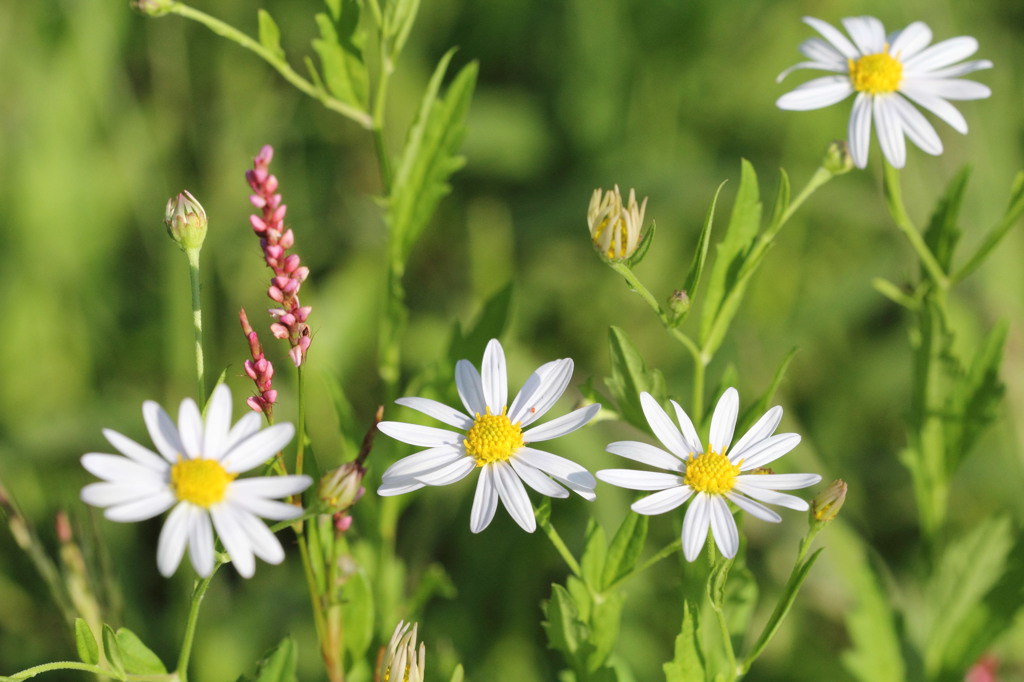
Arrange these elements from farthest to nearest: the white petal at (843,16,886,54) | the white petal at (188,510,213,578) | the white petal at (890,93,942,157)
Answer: the white petal at (843,16,886,54) < the white petal at (890,93,942,157) < the white petal at (188,510,213,578)

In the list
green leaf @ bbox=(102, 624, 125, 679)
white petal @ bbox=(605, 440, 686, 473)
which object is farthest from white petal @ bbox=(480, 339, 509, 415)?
green leaf @ bbox=(102, 624, 125, 679)

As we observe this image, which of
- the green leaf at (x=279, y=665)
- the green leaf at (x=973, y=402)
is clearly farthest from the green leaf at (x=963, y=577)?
the green leaf at (x=279, y=665)

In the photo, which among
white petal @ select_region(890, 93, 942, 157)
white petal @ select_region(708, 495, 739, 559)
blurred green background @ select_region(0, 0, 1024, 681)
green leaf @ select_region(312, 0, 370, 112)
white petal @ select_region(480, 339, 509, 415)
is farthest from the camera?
blurred green background @ select_region(0, 0, 1024, 681)

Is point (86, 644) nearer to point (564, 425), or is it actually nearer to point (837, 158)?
point (564, 425)

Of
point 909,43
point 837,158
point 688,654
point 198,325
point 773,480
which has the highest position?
point 909,43

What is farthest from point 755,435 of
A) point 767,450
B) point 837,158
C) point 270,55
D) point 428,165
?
point 270,55

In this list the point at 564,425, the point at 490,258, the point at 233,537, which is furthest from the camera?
the point at 490,258

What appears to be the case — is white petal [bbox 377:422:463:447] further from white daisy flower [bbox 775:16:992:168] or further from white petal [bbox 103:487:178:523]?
white daisy flower [bbox 775:16:992:168]

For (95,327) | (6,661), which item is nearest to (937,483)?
(6,661)
